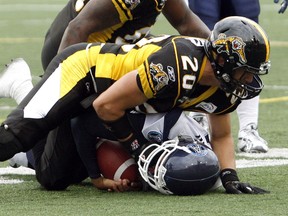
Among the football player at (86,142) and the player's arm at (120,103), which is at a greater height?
the player's arm at (120,103)

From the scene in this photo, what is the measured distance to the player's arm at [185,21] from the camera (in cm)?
578

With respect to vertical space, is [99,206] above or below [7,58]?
above

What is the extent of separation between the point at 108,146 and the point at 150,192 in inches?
12.4

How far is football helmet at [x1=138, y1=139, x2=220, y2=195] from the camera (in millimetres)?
4773

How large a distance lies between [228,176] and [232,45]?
0.67m

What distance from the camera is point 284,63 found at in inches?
431

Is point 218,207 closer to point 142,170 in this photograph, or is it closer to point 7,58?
point 142,170

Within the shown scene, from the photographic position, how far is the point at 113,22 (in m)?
5.40

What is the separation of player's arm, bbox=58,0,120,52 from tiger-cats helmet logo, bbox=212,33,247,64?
854mm

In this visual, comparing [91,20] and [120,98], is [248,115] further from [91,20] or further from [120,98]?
[120,98]

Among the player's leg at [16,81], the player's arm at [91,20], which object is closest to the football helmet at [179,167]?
the player's arm at [91,20]

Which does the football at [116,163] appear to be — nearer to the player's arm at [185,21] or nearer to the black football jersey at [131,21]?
the black football jersey at [131,21]

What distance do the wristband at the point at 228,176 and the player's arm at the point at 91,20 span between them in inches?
40.1

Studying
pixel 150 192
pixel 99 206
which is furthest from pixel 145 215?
pixel 150 192
